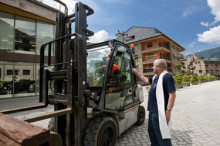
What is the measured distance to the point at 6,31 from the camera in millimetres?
12484

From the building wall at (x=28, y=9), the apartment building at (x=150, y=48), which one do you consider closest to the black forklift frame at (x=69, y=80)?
the building wall at (x=28, y=9)

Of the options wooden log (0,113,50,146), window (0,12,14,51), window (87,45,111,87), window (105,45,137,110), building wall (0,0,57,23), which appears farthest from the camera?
window (0,12,14,51)

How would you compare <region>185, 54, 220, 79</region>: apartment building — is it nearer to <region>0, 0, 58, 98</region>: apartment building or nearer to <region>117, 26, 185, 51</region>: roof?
<region>117, 26, 185, 51</region>: roof

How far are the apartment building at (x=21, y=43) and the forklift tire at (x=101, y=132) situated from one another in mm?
13206

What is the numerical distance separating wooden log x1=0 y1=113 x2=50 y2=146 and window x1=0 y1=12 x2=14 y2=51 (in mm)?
15001

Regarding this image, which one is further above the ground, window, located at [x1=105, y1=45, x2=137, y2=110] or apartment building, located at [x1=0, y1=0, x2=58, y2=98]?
apartment building, located at [x1=0, y1=0, x2=58, y2=98]

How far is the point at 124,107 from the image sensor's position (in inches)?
129

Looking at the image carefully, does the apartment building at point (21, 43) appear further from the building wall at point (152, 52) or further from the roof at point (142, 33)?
the building wall at point (152, 52)

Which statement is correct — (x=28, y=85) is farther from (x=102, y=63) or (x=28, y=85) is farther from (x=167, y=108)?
(x=167, y=108)

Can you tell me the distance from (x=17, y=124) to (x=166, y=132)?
2219 millimetres

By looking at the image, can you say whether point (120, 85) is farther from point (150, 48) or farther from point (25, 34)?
point (150, 48)

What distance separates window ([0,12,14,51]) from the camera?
40.0 feet

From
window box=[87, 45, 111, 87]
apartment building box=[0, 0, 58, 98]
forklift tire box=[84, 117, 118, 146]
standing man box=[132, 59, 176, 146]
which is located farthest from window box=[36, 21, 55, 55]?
standing man box=[132, 59, 176, 146]

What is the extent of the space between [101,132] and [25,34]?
15212 millimetres
